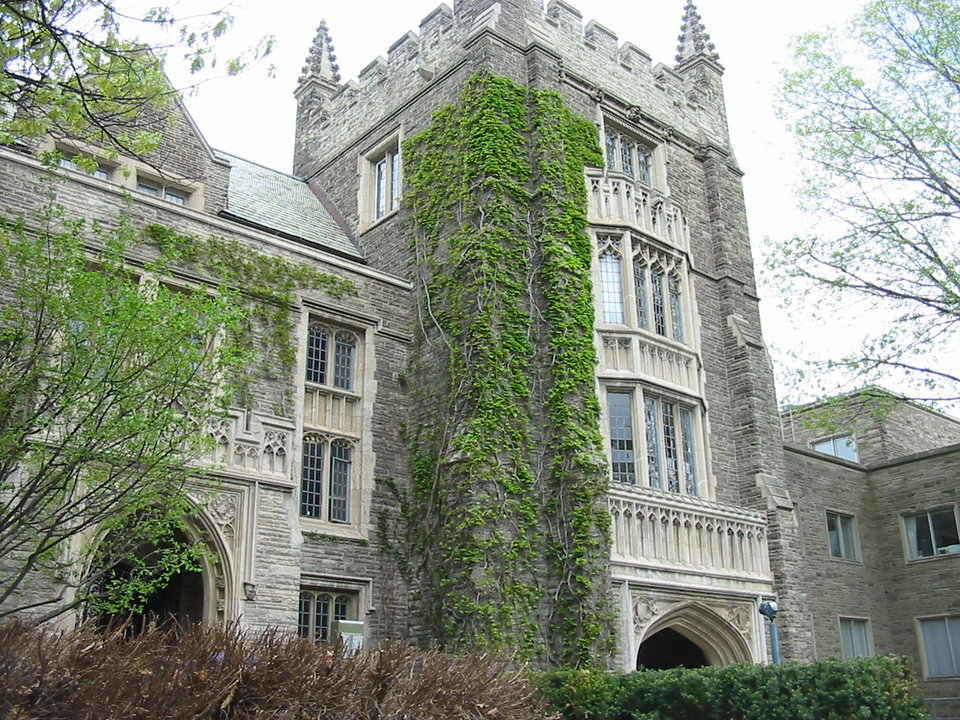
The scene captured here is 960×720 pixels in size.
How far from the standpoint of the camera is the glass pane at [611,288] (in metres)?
17.2

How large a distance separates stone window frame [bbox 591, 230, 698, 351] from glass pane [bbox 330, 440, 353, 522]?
15.9 ft

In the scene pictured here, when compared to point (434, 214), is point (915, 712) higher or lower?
lower

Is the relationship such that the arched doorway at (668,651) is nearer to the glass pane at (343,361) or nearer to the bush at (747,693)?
the bush at (747,693)

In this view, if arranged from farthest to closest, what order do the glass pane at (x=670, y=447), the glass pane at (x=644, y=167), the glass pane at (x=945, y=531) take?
the glass pane at (x=945, y=531)
the glass pane at (x=644, y=167)
the glass pane at (x=670, y=447)

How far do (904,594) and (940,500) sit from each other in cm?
232

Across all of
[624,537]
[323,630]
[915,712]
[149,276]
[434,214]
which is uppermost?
[434,214]

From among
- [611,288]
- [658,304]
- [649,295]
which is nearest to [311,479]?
[611,288]

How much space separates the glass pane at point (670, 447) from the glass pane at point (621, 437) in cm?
89

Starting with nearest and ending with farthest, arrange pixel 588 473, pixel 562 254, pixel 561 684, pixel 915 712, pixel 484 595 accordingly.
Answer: pixel 915 712, pixel 561 684, pixel 484 595, pixel 588 473, pixel 562 254

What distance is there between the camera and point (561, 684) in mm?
12820

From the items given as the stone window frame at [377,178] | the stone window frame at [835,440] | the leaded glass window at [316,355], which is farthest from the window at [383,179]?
the stone window frame at [835,440]

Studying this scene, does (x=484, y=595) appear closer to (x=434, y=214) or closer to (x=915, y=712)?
(x=915, y=712)

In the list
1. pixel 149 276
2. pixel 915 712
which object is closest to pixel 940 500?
pixel 915 712

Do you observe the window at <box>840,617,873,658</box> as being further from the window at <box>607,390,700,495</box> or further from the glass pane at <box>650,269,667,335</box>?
the glass pane at <box>650,269,667,335</box>
